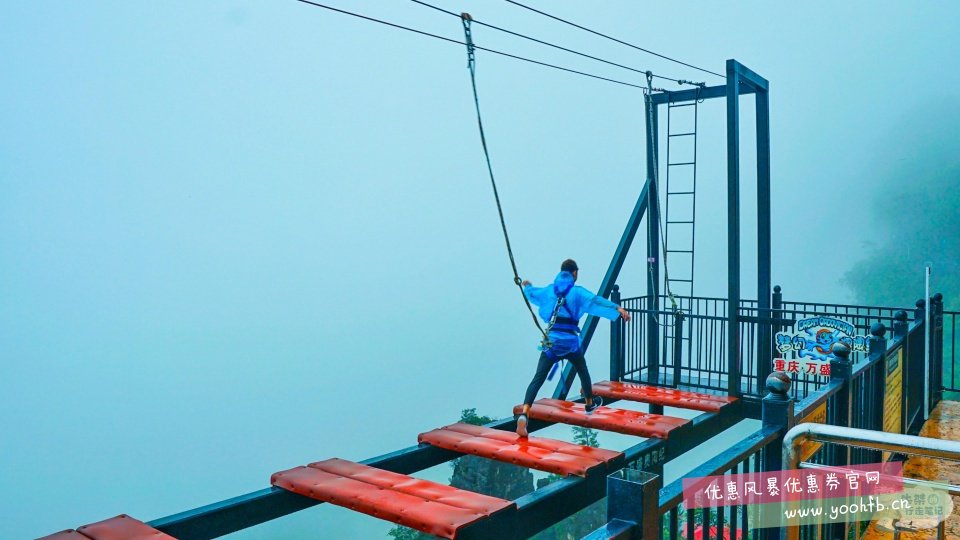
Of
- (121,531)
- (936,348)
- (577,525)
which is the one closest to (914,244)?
(577,525)

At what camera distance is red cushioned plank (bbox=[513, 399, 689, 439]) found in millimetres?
7207

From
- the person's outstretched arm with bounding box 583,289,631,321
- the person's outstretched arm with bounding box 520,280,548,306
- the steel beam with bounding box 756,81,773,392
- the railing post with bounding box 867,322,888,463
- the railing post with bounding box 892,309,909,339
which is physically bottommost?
the railing post with bounding box 867,322,888,463

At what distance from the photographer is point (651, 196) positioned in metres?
10.5

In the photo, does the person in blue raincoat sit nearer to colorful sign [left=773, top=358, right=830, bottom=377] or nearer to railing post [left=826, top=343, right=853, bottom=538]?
railing post [left=826, top=343, right=853, bottom=538]

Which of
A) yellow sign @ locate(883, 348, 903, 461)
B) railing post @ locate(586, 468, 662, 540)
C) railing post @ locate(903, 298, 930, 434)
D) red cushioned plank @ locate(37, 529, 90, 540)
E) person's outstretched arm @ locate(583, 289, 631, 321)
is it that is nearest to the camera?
railing post @ locate(586, 468, 662, 540)

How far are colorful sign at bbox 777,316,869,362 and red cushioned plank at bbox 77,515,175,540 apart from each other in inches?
303

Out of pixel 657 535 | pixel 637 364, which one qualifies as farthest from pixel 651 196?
pixel 657 535

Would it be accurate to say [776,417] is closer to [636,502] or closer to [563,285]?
[636,502]

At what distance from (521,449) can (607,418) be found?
157 centimetres

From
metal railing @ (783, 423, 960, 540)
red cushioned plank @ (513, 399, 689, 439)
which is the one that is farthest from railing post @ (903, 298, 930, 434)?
metal railing @ (783, 423, 960, 540)

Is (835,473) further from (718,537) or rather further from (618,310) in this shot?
(618,310)

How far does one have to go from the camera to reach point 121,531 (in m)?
4.62

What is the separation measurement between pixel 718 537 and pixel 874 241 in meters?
94.8

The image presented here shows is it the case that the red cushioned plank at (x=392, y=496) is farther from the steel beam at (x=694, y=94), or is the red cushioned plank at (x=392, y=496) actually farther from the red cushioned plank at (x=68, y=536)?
the steel beam at (x=694, y=94)
